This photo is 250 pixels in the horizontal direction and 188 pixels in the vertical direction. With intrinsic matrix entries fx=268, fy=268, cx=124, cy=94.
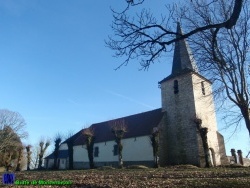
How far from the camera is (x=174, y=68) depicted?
40.3m

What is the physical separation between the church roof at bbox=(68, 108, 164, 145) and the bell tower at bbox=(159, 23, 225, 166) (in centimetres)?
179

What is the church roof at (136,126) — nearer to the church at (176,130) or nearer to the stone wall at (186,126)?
the church at (176,130)

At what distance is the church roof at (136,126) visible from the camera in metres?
39.7

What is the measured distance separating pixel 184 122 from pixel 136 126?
8126 mm

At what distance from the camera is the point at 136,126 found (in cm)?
4244

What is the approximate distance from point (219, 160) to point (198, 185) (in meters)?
29.2

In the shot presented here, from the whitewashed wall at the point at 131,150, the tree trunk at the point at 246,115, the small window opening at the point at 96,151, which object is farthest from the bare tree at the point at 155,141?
the tree trunk at the point at 246,115

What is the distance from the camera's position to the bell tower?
35906 millimetres

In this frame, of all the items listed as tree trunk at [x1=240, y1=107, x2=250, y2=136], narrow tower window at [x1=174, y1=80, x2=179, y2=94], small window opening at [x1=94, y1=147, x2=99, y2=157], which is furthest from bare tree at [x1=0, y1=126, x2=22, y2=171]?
tree trunk at [x1=240, y1=107, x2=250, y2=136]

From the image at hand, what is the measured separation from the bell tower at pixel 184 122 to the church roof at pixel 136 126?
5.88 feet

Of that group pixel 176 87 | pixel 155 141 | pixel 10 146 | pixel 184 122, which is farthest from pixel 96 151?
pixel 10 146

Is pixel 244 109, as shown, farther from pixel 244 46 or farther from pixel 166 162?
pixel 166 162

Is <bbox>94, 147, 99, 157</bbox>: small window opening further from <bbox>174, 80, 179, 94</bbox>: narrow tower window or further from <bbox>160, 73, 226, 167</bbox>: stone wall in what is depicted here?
<bbox>174, 80, 179, 94</bbox>: narrow tower window

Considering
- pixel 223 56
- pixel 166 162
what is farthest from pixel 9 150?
pixel 223 56
